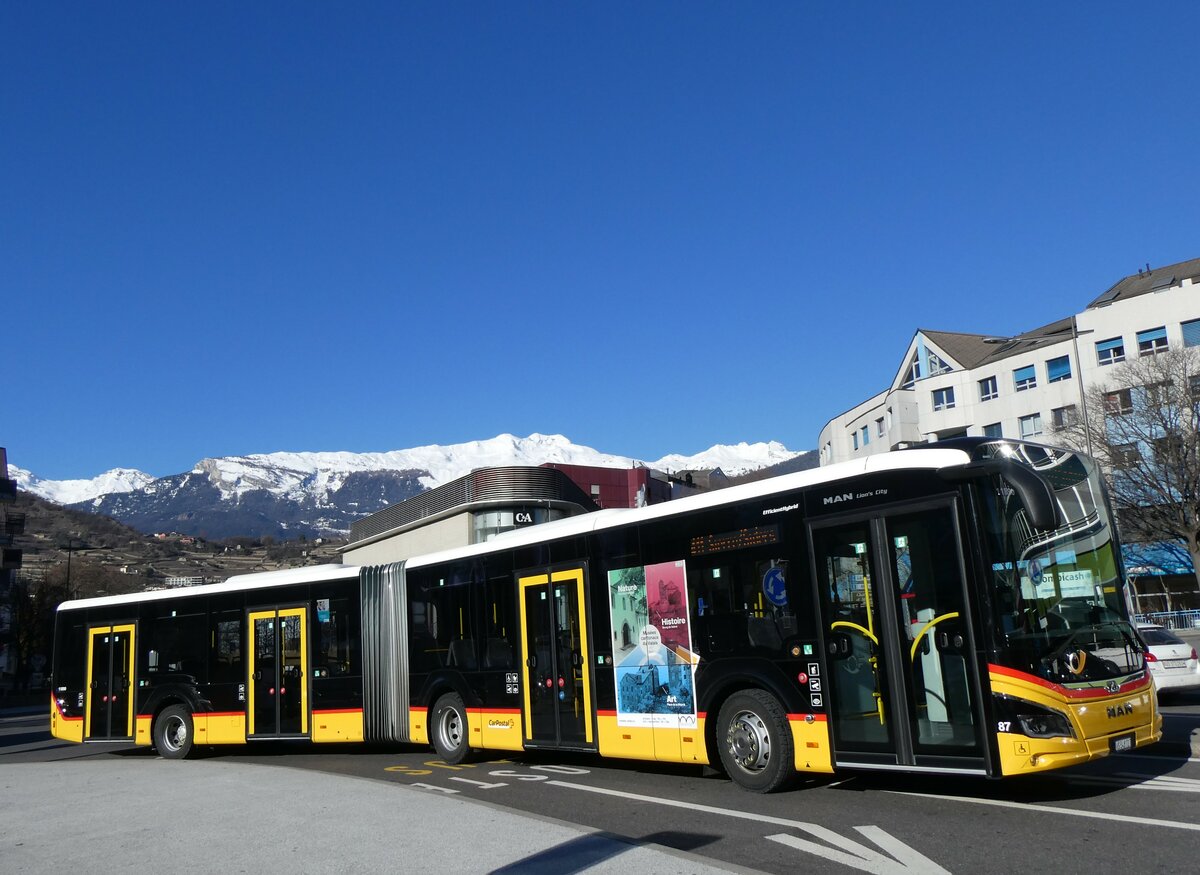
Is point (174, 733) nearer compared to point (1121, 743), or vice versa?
point (1121, 743)

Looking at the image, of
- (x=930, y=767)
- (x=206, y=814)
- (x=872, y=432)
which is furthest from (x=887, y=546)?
(x=872, y=432)

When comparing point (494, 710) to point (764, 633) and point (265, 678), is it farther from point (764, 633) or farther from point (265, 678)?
point (265, 678)

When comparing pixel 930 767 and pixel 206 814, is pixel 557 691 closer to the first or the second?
pixel 206 814

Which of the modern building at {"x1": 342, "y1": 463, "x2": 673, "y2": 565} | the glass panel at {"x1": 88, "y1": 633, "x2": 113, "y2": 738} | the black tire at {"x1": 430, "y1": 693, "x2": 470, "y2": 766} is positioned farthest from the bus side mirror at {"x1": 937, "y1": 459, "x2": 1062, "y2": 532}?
the modern building at {"x1": 342, "y1": 463, "x2": 673, "y2": 565}

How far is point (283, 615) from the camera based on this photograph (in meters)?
17.3

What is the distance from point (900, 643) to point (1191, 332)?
46.1 meters

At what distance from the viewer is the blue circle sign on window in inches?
401

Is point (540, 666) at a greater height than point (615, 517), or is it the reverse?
point (615, 517)

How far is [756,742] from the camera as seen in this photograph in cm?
1033

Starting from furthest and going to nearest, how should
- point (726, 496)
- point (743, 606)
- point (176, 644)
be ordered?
point (176, 644) < point (726, 496) < point (743, 606)

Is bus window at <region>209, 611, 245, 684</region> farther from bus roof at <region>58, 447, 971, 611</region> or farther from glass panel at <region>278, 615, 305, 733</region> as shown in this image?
glass panel at <region>278, 615, 305, 733</region>

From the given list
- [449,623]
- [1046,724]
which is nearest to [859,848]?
[1046,724]

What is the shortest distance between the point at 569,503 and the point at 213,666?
2383 cm

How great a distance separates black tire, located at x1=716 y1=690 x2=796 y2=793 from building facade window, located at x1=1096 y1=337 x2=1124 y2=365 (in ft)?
150
